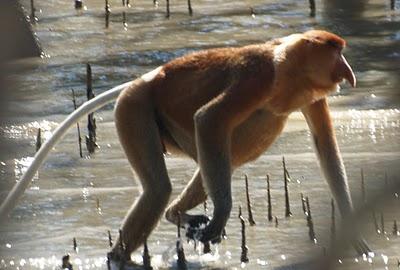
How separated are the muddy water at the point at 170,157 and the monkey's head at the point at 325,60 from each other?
630mm

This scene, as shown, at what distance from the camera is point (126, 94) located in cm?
546

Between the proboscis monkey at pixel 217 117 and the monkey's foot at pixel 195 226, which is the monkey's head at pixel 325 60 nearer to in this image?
the proboscis monkey at pixel 217 117

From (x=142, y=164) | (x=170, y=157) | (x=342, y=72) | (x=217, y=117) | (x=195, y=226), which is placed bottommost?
(x=170, y=157)

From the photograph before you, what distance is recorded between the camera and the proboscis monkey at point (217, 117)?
505cm

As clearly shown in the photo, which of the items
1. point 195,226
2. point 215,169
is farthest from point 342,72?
point 195,226

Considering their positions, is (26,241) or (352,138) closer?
(26,241)

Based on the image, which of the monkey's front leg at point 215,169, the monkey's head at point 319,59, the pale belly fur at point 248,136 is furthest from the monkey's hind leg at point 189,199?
the monkey's head at point 319,59

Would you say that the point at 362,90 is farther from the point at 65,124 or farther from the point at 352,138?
the point at 65,124

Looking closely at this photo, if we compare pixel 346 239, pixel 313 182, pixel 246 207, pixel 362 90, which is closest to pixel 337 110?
pixel 362 90

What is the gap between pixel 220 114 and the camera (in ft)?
16.7

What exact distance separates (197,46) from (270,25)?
0.98m

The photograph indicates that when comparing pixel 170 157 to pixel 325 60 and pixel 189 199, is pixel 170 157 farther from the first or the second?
pixel 325 60

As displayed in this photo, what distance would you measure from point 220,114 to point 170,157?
8.41 feet

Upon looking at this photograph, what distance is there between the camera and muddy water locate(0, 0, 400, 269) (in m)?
5.64
